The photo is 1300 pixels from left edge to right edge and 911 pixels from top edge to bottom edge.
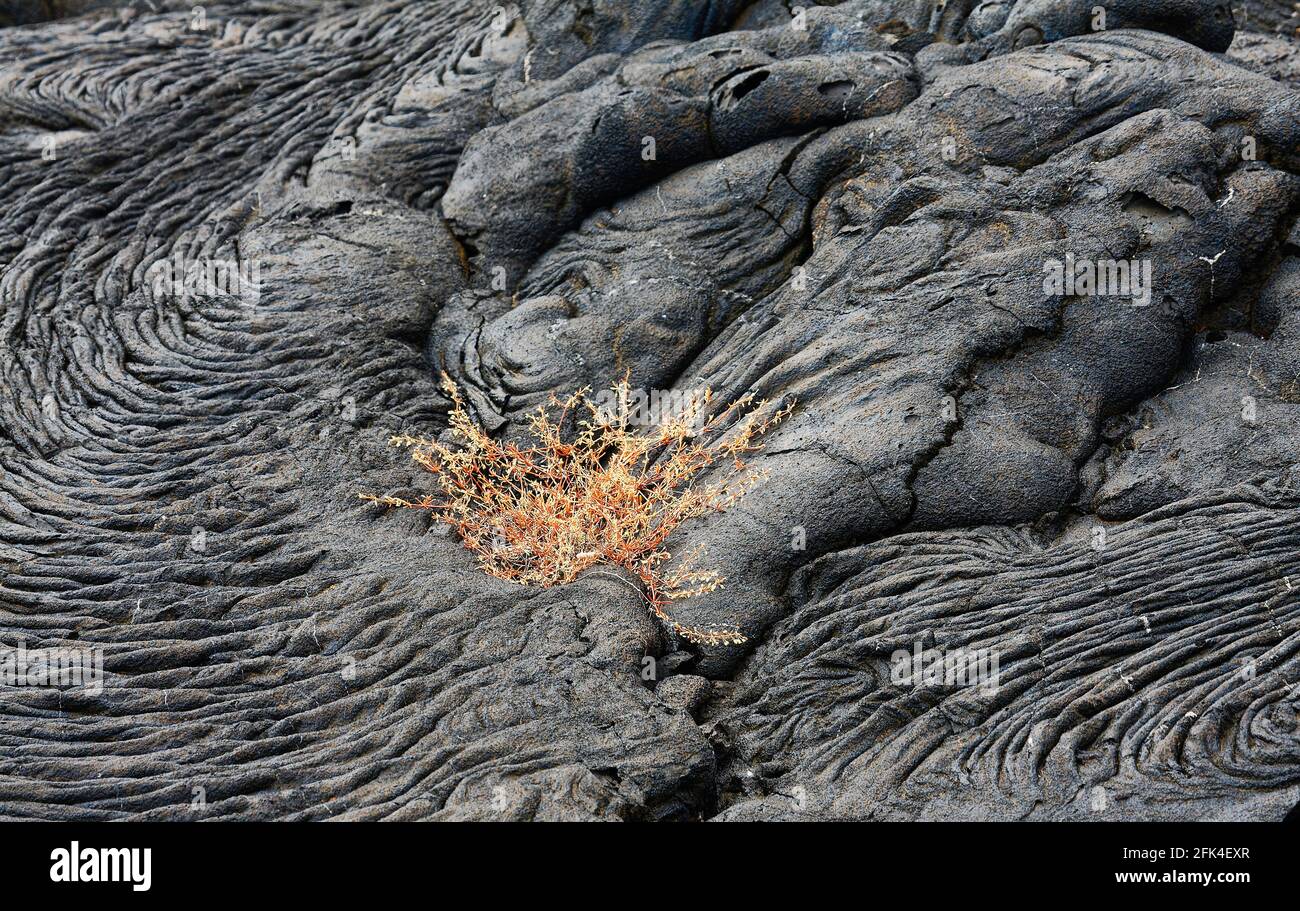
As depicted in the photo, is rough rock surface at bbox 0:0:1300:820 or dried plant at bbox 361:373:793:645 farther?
dried plant at bbox 361:373:793:645

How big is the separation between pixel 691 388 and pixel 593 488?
1.17 meters

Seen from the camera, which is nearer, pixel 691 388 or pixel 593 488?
pixel 593 488

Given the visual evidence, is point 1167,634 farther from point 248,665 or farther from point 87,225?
point 87,225

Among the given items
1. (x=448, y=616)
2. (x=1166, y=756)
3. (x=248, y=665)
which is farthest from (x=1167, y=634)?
(x=248, y=665)

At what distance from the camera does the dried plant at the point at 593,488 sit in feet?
25.2

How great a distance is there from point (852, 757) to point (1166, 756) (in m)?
1.51

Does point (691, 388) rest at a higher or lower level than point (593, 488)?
higher

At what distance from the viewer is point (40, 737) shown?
6574 mm

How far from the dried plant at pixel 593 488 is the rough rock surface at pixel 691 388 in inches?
6.8

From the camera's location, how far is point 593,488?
7.77 m

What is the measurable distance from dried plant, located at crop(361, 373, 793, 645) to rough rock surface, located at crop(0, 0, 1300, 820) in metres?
0.17

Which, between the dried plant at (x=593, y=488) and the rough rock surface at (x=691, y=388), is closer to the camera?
the rough rock surface at (x=691, y=388)

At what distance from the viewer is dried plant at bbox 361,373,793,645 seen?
7.67m

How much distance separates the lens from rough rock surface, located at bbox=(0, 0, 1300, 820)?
21.3 ft
